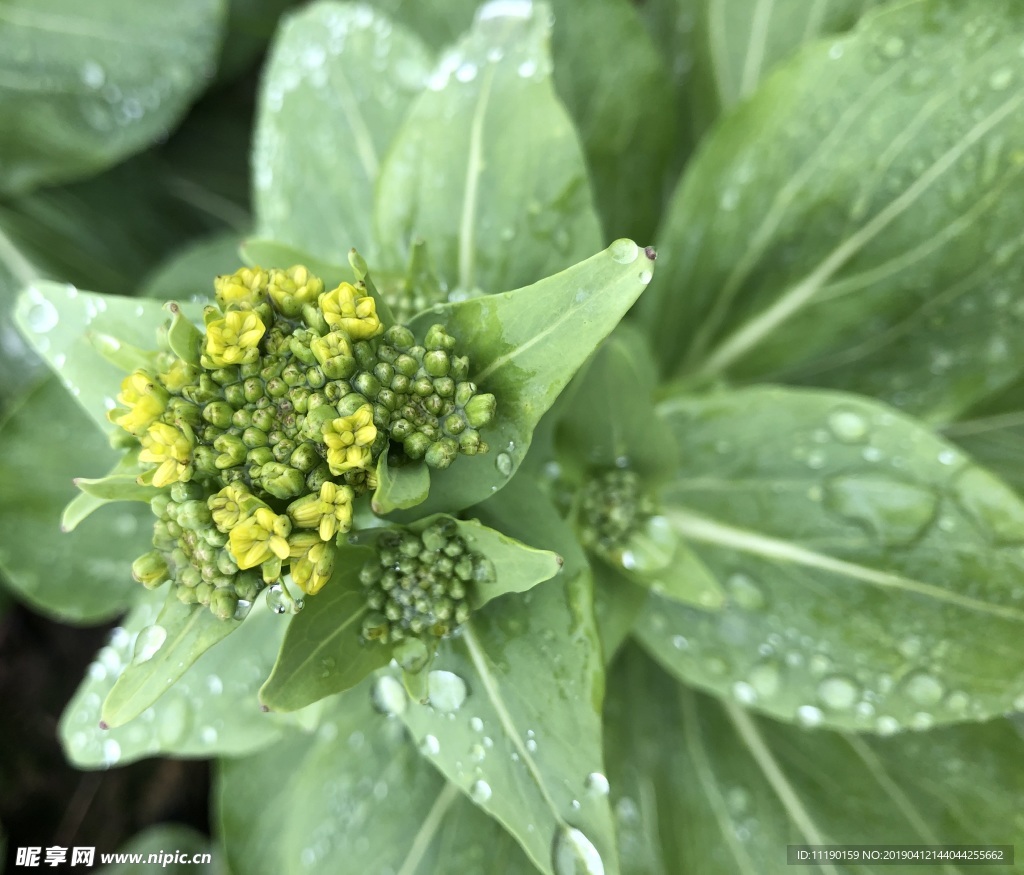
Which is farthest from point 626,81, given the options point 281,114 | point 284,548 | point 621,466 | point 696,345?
point 284,548

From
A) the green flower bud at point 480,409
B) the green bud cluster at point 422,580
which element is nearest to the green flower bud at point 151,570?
the green bud cluster at point 422,580

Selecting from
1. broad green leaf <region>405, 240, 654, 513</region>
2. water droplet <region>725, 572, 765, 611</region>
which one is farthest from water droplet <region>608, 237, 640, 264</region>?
water droplet <region>725, 572, 765, 611</region>

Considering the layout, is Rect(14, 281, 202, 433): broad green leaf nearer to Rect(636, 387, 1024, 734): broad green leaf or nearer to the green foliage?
the green foliage

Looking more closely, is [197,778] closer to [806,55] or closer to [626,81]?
[626,81]

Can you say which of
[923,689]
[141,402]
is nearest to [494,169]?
[141,402]

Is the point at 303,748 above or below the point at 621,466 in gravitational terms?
below

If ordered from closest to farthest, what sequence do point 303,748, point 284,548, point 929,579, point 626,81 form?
point 284,548 < point 929,579 < point 626,81 < point 303,748
